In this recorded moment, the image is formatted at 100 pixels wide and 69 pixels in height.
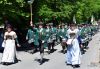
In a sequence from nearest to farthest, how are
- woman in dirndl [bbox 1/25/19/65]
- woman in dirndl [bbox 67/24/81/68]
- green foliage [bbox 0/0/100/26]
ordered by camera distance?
1. woman in dirndl [bbox 67/24/81/68]
2. woman in dirndl [bbox 1/25/19/65]
3. green foliage [bbox 0/0/100/26]

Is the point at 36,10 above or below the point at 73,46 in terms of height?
below

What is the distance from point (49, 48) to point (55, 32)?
4.10ft

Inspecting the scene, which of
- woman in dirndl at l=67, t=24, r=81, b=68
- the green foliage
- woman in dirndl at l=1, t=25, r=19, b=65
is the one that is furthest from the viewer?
the green foliage

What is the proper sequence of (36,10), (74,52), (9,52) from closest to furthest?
(74,52) < (9,52) < (36,10)

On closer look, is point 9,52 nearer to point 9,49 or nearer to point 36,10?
point 9,49

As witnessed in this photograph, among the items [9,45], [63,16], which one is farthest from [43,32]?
[63,16]

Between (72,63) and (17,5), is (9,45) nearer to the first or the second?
(72,63)

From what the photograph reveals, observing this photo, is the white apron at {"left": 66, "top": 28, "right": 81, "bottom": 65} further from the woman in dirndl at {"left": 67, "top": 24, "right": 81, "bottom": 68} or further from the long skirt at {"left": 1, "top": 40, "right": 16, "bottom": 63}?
the long skirt at {"left": 1, "top": 40, "right": 16, "bottom": 63}

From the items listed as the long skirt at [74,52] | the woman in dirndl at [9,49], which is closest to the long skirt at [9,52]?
the woman in dirndl at [9,49]

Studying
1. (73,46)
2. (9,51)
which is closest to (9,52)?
(9,51)

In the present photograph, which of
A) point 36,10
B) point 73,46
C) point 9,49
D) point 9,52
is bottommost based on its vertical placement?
point 36,10

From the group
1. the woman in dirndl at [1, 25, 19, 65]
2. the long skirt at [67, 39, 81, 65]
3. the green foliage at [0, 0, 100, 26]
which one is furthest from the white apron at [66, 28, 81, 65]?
the green foliage at [0, 0, 100, 26]

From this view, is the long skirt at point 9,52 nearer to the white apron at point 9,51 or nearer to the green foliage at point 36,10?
the white apron at point 9,51

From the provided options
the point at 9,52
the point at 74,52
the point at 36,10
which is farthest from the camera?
the point at 36,10
